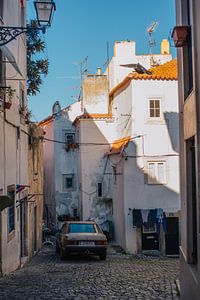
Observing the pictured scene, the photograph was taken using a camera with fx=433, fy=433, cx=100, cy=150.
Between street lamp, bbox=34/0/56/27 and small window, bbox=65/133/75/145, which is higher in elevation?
street lamp, bbox=34/0/56/27

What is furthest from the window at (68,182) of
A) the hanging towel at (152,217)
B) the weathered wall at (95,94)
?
the hanging towel at (152,217)

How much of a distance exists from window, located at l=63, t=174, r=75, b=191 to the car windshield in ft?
44.9

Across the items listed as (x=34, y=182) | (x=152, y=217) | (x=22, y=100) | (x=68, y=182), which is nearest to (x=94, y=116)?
(x=68, y=182)

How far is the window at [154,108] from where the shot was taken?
2134cm

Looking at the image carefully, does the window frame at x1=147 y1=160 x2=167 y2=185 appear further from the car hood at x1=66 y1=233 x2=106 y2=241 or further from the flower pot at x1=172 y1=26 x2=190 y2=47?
the flower pot at x1=172 y1=26 x2=190 y2=47

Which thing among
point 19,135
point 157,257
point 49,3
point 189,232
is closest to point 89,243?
point 19,135

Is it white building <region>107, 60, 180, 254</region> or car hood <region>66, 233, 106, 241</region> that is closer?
car hood <region>66, 233, 106, 241</region>

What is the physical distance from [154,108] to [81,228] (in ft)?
26.8

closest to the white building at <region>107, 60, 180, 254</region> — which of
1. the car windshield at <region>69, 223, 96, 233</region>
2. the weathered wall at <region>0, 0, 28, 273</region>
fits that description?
the car windshield at <region>69, 223, 96, 233</region>

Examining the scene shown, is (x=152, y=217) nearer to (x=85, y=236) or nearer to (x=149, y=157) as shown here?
(x=149, y=157)

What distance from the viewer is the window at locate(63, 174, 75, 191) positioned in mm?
29812

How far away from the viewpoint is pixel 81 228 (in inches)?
623

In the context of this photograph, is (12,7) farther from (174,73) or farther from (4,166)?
(174,73)

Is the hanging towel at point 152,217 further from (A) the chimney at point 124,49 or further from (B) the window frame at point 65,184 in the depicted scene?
(A) the chimney at point 124,49
